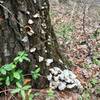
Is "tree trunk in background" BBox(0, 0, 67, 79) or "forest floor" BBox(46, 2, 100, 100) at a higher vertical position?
"tree trunk in background" BBox(0, 0, 67, 79)

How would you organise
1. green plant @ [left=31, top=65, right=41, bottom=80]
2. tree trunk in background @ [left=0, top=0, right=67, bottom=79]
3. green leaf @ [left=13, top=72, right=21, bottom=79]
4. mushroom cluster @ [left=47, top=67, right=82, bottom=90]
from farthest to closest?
mushroom cluster @ [left=47, top=67, right=82, bottom=90] → green plant @ [left=31, top=65, right=41, bottom=80] → tree trunk in background @ [left=0, top=0, right=67, bottom=79] → green leaf @ [left=13, top=72, right=21, bottom=79]

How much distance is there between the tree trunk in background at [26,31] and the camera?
9.67ft

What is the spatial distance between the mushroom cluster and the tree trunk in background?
90 millimetres

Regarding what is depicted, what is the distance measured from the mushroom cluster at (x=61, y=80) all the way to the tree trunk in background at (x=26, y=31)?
0.09 meters

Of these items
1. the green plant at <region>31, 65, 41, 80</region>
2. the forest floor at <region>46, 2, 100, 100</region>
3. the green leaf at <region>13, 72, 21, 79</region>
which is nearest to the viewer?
the green leaf at <region>13, 72, 21, 79</region>

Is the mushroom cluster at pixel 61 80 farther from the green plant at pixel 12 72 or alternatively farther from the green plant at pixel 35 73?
the green plant at pixel 12 72

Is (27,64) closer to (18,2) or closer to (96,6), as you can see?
(18,2)

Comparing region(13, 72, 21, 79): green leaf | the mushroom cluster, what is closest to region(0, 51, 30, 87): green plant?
region(13, 72, 21, 79): green leaf

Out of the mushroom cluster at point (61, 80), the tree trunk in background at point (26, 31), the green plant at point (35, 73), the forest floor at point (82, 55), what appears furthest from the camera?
the forest floor at point (82, 55)

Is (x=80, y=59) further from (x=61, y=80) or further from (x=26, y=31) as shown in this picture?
(x=26, y=31)

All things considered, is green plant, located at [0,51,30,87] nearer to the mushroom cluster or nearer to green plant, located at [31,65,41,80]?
green plant, located at [31,65,41,80]

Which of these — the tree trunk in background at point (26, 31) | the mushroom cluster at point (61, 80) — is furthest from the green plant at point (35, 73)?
the mushroom cluster at point (61, 80)

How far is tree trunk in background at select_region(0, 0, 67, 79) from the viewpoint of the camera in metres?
2.95

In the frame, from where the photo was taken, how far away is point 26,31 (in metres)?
3.09
